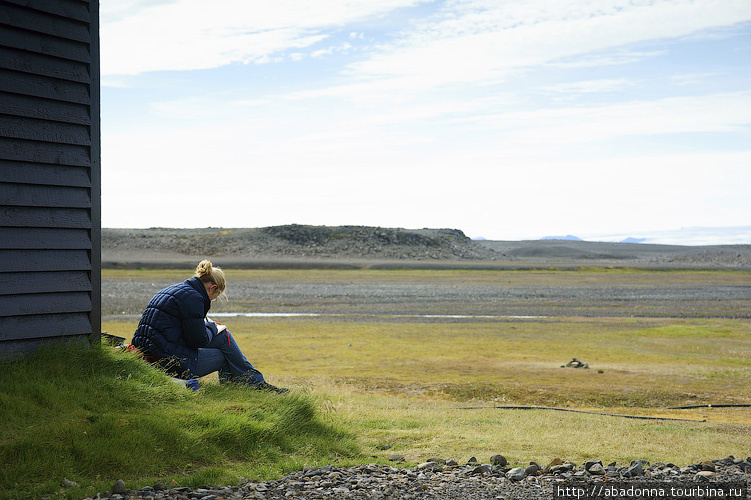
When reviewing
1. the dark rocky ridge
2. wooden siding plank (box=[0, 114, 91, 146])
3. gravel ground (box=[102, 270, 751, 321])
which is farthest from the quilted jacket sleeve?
the dark rocky ridge

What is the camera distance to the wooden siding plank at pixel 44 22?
6.36 meters

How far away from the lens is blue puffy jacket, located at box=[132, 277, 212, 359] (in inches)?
281

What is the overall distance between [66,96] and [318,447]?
14.5 feet

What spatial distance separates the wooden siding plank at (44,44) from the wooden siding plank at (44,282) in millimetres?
2198

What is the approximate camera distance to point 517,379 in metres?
14.5

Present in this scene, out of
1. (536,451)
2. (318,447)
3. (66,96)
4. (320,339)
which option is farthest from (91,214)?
(320,339)

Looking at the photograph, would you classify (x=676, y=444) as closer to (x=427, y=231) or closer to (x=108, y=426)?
(x=108, y=426)

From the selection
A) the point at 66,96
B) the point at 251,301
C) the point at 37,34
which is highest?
the point at 37,34

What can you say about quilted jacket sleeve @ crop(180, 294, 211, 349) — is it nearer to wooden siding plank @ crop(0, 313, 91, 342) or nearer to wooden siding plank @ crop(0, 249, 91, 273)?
wooden siding plank @ crop(0, 313, 91, 342)

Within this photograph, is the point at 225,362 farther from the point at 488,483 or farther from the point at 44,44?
the point at 44,44

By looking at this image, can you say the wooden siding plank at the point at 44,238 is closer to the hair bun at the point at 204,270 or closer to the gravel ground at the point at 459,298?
the hair bun at the point at 204,270

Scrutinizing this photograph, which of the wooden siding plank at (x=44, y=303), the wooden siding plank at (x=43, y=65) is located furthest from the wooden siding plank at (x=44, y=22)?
the wooden siding plank at (x=44, y=303)

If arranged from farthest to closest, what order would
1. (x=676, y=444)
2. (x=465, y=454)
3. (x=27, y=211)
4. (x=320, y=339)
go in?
(x=320, y=339) → (x=676, y=444) → (x=465, y=454) → (x=27, y=211)

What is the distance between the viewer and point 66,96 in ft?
22.4
